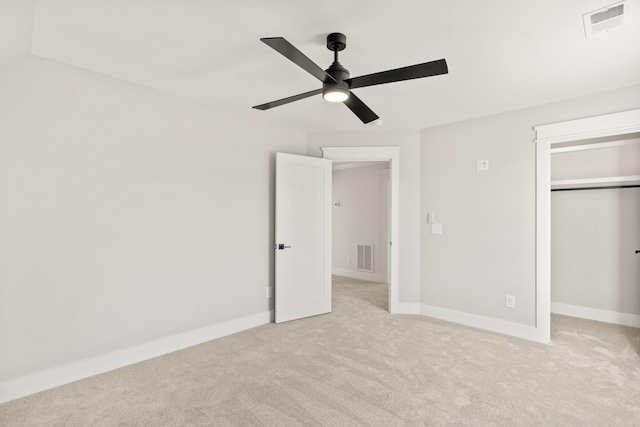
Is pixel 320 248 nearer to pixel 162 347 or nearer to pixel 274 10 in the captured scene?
pixel 162 347

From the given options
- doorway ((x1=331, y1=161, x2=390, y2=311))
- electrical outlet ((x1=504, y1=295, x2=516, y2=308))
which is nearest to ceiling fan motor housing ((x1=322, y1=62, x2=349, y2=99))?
electrical outlet ((x1=504, y1=295, x2=516, y2=308))

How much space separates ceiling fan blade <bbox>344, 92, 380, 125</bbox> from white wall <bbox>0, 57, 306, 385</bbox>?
5.38ft

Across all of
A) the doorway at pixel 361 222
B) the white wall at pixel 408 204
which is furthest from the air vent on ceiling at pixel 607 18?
the doorway at pixel 361 222

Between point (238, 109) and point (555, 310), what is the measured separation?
4620 mm

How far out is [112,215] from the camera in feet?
8.70

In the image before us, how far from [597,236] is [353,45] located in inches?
148

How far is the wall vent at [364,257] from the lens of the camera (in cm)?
638

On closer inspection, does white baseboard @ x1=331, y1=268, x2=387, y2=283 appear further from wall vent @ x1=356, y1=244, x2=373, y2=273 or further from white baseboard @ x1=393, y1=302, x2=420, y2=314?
white baseboard @ x1=393, y1=302, x2=420, y2=314

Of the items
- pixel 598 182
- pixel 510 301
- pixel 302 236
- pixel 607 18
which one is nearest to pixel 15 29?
pixel 302 236

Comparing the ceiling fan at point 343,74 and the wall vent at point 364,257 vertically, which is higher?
the ceiling fan at point 343,74

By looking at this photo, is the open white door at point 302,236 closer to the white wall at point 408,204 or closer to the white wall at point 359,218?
the white wall at point 408,204

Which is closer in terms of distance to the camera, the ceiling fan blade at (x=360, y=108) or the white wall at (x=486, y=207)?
the ceiling fan blade at (x=360, y=108)

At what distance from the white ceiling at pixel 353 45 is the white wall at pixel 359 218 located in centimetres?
326

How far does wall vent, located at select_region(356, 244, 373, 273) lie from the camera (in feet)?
20.9
